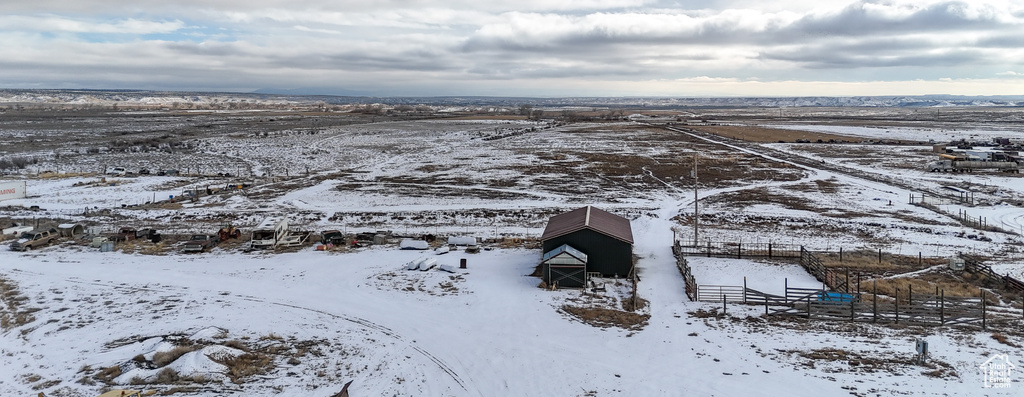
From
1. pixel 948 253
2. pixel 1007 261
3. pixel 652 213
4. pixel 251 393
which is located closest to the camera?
pixel 251 393

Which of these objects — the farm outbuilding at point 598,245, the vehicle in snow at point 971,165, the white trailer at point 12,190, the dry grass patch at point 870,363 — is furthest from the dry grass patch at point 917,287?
the white trailer at point 12,190

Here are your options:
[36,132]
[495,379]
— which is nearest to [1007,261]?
Result: [495,379]

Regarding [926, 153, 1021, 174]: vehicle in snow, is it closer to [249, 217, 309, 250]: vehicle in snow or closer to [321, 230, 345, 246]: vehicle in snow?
[321, 230, 345, 246]: vehicle in snow

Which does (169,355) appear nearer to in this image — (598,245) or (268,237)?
(268,237)

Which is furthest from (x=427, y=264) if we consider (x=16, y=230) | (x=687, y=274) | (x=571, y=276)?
(x=16, y=230)

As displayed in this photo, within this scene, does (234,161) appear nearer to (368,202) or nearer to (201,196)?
(201,196)

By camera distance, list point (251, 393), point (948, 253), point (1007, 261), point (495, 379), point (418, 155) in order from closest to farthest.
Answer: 1. point (251, 393)
2. point (495, 379)
3. point (1007, 261)
4. point (948, 253)
5. point (418, 155)
